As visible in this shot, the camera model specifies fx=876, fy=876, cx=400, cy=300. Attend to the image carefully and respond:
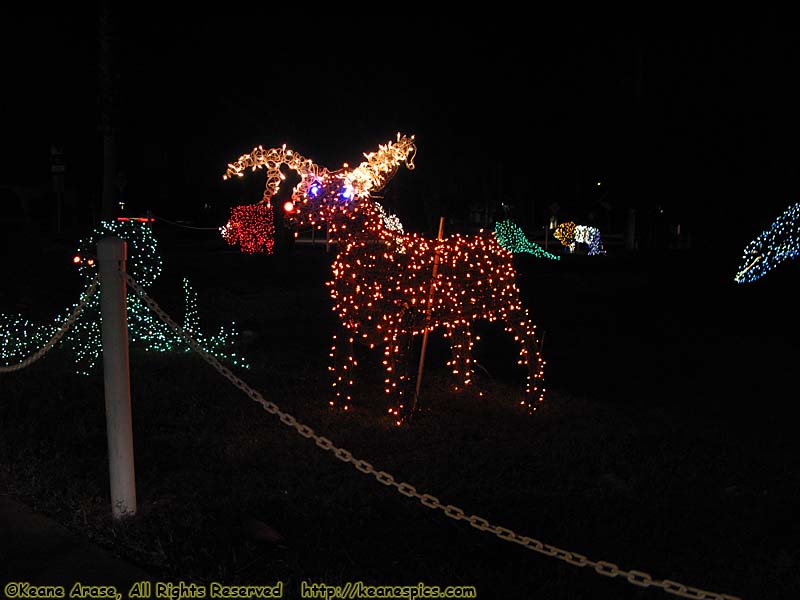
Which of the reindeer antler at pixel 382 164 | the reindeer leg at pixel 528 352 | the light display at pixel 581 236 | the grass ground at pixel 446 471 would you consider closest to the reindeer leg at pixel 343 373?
the grass ground at pixel 446 471

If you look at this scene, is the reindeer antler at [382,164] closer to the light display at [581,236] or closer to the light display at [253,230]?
the light display at [253,230]

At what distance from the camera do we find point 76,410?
6.73 metres

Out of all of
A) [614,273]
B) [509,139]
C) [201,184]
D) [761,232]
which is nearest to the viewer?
[761,232]

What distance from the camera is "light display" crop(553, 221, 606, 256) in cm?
3161

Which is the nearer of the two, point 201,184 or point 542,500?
point 542,500

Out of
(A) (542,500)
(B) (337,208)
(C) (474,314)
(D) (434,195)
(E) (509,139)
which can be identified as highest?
(E) (509,139)

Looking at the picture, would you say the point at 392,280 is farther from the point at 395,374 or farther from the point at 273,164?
the point at 273,164

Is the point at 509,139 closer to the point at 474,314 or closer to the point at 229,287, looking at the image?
the point at 229,287

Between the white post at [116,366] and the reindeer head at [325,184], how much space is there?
257 centimetres

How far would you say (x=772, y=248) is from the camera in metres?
16.3

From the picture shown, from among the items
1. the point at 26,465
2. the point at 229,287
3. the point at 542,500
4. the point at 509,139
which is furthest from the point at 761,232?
the point at 26,465

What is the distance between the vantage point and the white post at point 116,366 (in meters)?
4.23

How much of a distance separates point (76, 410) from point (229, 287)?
9.73m

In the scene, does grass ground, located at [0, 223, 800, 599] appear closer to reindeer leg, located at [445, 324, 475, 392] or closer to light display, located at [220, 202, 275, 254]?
reindeer leg, located at [445, 324, 475, 392]
